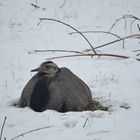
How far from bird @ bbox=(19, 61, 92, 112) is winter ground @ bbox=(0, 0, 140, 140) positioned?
166mm

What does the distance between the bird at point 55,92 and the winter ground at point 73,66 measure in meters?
0.17

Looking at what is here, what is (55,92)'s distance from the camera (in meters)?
5.75

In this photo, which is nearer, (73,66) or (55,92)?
(55,92)

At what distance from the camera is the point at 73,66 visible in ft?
27.7

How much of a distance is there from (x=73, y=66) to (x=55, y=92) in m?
2.74

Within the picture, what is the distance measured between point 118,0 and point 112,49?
177 inches

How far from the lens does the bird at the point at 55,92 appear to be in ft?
18.8

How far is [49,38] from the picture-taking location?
34.4 feet

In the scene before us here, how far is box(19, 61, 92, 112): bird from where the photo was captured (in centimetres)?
572

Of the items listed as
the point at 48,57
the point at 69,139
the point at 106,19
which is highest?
the point at 106,19

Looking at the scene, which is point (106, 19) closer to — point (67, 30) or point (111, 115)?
point (67, 30)

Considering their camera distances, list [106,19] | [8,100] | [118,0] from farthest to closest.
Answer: [118,0] → [106,19] → [8,100]

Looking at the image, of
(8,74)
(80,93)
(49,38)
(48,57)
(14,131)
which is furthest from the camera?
(49,38)

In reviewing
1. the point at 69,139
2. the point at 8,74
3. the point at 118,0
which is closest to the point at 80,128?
the point at 69,139
